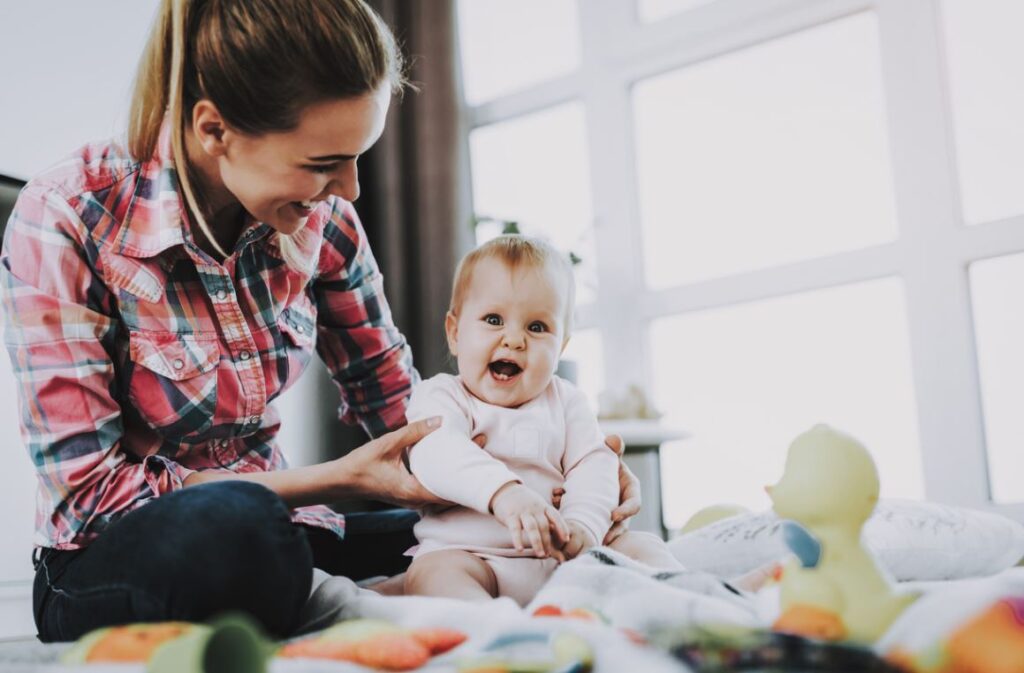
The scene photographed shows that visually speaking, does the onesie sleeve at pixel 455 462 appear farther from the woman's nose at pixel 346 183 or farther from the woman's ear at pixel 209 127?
the woman's ear at pixel 209 127

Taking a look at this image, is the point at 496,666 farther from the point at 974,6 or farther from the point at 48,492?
the point at 974,6

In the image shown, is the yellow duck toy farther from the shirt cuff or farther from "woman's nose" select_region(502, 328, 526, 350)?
the shirt cuff

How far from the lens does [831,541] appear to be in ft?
2.52

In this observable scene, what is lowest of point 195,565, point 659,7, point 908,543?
point 908,543

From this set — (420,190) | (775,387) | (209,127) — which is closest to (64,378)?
(209,127)

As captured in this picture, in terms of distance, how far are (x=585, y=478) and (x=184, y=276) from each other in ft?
1.92

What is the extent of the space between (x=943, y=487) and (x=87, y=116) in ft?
7.02

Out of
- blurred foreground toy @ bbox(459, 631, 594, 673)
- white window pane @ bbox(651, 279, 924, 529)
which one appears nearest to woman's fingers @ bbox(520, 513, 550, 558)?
blurred foreground toy @ bbox(459, 631, 594, 673)

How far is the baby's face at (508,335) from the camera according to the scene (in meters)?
1.27

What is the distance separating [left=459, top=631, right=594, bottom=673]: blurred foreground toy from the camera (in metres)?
0.65

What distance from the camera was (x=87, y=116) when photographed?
2.16 metres

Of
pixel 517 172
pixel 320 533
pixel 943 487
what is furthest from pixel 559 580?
pixel 517 172

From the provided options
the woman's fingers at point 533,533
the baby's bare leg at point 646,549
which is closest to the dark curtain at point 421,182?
the baby's bare leg at point 646,549

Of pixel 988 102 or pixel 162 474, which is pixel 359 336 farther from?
pixel 988 102
